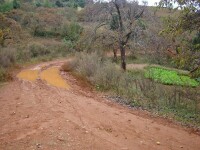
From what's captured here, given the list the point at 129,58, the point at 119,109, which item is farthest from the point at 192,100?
the point at 129,58

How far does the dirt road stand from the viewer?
7520 mm

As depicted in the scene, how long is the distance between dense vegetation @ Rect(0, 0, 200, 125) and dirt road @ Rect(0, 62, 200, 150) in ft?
5.17

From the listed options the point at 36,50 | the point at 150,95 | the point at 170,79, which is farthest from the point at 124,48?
the point at 36,50

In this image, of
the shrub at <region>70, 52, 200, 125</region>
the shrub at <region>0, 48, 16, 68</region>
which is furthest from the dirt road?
the shrub at <region>0, 48, 16, 68</region>

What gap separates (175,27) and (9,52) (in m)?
18.7

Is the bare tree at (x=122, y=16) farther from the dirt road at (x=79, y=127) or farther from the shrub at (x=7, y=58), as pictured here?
the dirt road at (x=79, y=127)

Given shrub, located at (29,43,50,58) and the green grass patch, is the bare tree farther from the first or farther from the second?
shrub, located at (29,43,50,58)

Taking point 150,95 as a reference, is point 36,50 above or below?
above

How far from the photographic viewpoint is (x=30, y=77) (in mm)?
18906

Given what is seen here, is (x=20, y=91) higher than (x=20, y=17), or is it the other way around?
(x=20, y=17)

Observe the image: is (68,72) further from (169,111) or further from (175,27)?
(175,27)

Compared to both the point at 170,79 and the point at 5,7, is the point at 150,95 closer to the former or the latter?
the point at 170,79

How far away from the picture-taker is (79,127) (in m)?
8.69

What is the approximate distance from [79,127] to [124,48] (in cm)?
1589
